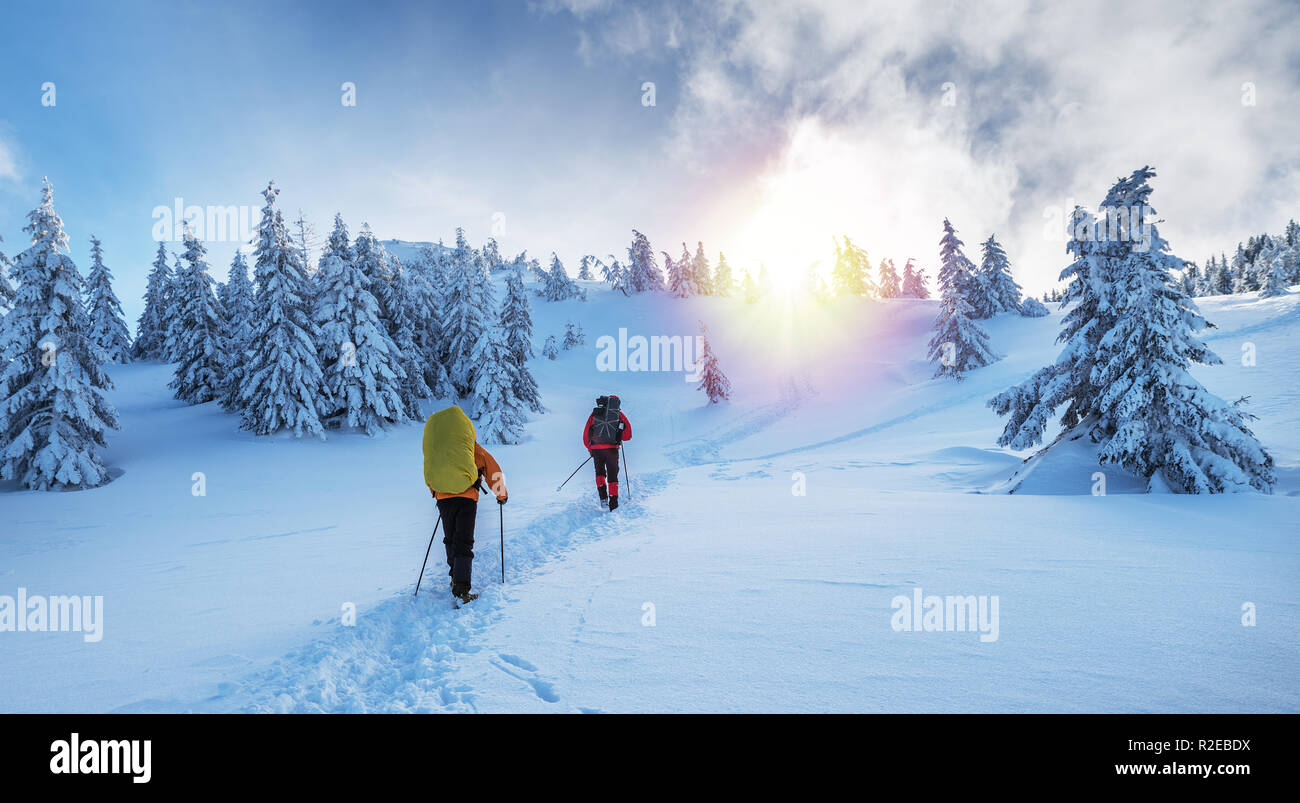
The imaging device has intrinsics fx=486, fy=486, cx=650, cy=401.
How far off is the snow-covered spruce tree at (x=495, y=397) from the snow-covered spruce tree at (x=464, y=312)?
2.57 m

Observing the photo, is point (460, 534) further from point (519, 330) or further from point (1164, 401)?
point (519, 330)

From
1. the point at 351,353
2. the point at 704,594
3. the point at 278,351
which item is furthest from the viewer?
the point at 351,353

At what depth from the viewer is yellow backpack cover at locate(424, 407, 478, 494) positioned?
19.4 feet

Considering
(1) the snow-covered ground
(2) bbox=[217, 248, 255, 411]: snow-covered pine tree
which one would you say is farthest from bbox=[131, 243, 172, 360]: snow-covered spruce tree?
(1) the snow-covered ground

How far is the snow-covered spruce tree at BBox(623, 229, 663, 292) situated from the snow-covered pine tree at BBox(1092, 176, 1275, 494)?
3040 inches

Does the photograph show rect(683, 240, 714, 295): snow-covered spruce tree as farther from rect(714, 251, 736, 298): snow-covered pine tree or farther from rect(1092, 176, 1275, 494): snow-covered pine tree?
rect(1092, 176, 1275, 494): snow-covered pine tree

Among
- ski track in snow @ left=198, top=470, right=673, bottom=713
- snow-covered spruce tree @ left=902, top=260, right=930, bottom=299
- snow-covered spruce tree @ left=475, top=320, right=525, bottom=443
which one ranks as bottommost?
ski track in snow @ left=198, top=470, right=673, bottom=713

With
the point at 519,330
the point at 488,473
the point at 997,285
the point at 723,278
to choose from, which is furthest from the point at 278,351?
the point at 723,278

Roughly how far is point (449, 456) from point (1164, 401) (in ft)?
37.6

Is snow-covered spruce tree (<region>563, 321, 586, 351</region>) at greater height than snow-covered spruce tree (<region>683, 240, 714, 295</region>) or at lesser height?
lesser

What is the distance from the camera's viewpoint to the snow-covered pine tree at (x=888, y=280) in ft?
269

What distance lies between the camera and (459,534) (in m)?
5.81

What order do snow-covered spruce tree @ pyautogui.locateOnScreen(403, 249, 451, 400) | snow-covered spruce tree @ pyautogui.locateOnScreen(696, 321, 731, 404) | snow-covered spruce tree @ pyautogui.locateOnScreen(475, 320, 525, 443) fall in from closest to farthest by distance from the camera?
snow-covered spruce tree @ pyautogui.locateOnScreen(475, 320, 525, 443) < snow-covered spruce tree @ pyautogui.locateOnScreen(403, 249, 451, 400) < snow-covered spruce tree @ pyautogui.locateOnScreen(696, 321, 731, 404)
